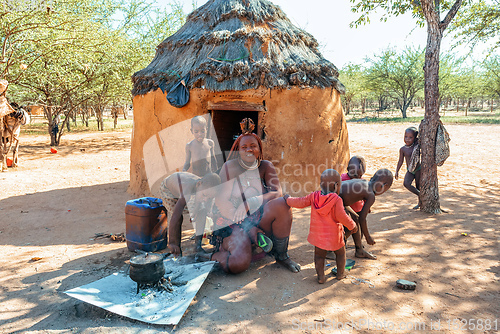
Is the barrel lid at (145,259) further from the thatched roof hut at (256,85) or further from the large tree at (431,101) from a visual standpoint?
the large tree at (431,101)

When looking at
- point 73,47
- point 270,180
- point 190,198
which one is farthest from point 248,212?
point 73,47

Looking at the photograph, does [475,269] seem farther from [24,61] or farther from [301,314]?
[24,61]

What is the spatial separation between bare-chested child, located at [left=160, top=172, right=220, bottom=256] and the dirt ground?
1.93 feet

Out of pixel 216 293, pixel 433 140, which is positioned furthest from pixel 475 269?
pixel 216 293

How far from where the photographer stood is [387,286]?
2.85 metres

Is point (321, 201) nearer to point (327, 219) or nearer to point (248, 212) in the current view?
point (327, 219)

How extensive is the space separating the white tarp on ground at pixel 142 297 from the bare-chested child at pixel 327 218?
1.04 meters

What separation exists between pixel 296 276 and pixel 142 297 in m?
1.42

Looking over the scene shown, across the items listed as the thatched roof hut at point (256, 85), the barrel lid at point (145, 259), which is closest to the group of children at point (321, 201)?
the barrel lid at point (145, 259)

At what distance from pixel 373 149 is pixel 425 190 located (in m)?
6.30

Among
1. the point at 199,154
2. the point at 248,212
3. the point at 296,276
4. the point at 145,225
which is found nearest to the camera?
the point at 296,276

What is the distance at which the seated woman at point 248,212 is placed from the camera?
307 cm

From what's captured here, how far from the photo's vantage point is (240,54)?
17.8ft

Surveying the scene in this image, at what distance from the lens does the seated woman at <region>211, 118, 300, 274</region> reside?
3072 mm
